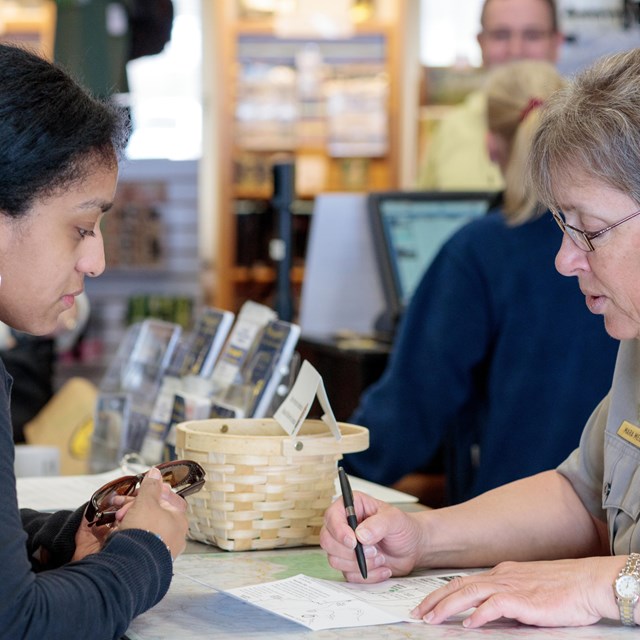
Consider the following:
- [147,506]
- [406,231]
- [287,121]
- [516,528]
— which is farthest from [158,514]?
[287,121]

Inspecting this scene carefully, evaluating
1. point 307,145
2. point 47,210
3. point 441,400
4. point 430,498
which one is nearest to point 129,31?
point 307,145

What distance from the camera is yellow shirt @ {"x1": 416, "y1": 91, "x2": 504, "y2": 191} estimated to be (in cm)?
479

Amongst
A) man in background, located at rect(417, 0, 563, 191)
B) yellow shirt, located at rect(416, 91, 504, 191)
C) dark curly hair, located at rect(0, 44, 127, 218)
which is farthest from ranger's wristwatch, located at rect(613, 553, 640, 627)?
yellow shirt, located at rect(416, 91, 504, 191)

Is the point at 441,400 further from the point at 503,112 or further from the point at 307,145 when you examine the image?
the point at 307,145

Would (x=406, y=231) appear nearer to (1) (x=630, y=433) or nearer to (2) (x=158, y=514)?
(1) (x=630, y=433)

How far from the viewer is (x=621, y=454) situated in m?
1.62

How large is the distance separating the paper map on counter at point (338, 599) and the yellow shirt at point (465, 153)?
340cm

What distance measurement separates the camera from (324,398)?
164 centimetres

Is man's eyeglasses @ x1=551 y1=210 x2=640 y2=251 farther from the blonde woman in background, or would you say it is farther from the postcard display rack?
the blonde woman in background

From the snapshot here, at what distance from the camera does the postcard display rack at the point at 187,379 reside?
6.90 ft

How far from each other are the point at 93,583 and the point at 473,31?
6.41 metres

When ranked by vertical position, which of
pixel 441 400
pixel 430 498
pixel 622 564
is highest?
pixel 622 564

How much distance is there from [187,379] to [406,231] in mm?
1704

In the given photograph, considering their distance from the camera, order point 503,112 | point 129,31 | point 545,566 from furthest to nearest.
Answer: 1. point 129,31
2. point 503,112
3. point 545,566
